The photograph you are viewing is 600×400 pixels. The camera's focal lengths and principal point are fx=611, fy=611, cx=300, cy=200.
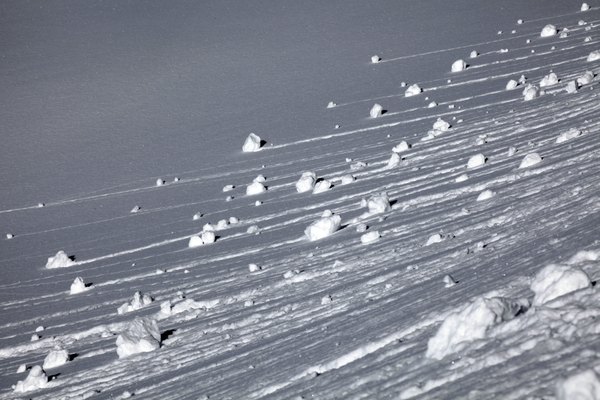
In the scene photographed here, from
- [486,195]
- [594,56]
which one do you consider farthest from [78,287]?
[594,56]

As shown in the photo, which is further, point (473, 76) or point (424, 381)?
point (473, 76)

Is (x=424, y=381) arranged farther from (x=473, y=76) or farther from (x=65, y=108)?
(x=65, y=108)

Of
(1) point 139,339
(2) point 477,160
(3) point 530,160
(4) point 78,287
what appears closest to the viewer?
(1) point 139,339

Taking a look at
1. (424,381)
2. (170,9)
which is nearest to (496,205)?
(424,381)

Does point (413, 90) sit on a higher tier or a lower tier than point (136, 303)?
higher

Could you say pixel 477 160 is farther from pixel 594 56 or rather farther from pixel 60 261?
pixel 60 261

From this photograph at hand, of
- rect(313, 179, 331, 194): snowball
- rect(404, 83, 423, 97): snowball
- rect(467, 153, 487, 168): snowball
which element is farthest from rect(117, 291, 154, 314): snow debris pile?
rect(404, 83, 423, 97): snowball
